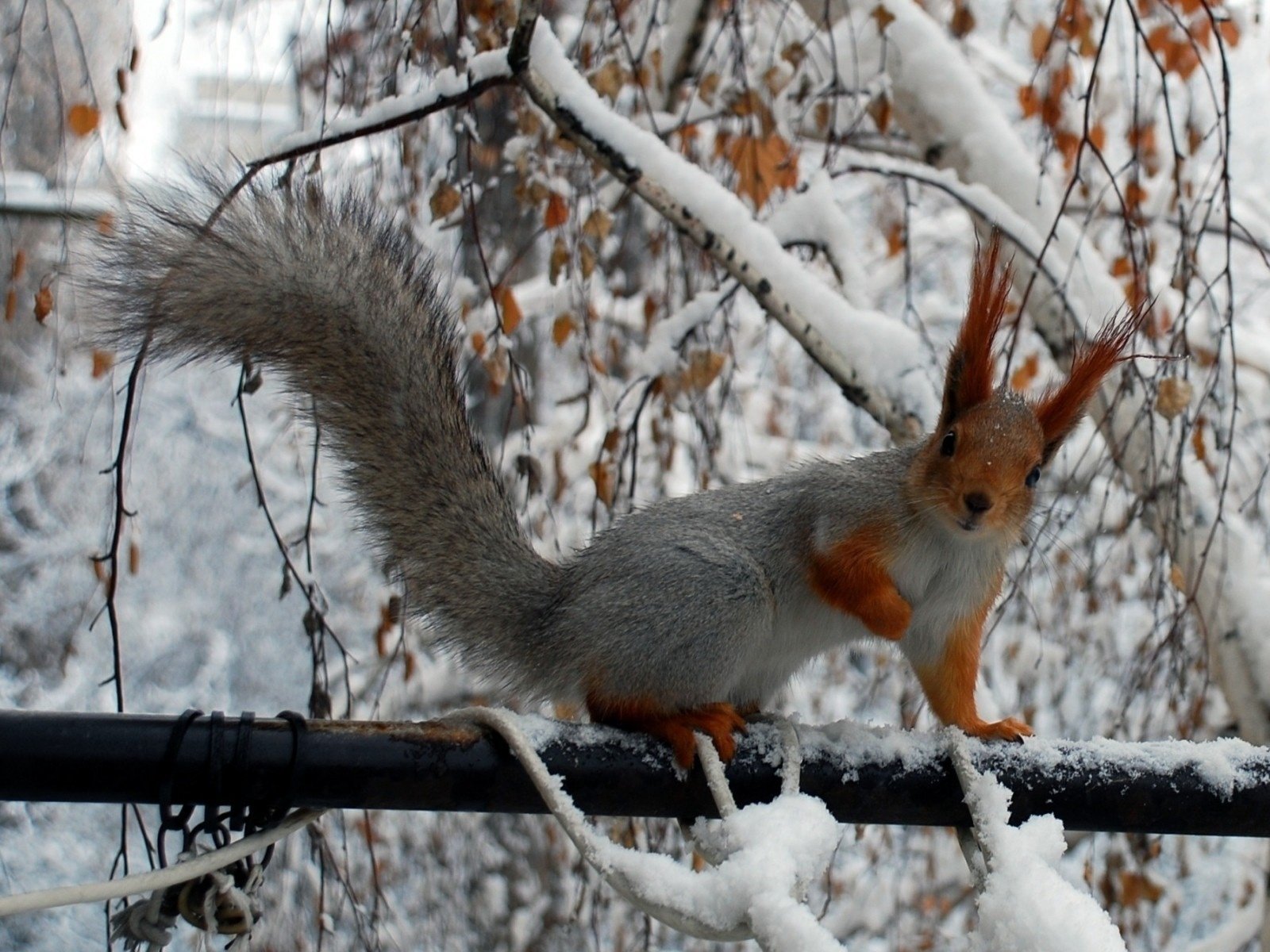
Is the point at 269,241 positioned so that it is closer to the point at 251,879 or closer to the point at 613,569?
the point at 613,569

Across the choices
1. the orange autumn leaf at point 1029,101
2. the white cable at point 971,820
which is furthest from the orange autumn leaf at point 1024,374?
the white cable at point 971,820

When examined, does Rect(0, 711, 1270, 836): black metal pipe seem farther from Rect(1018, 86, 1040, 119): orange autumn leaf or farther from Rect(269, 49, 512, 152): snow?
Rect(1018, 86, 1040, 119): orange autumn leaf

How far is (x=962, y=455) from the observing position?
2.76 feet

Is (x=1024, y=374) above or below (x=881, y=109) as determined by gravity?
below

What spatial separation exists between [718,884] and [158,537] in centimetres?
187

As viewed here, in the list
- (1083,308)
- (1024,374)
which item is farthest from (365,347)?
(1024,374)

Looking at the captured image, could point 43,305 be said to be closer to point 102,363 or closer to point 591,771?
point 102,363

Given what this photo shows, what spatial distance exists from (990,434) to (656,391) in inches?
25.3

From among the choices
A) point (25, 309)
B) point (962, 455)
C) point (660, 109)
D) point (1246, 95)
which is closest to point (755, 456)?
point (660, 109)

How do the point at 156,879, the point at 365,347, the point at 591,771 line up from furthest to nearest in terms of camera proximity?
the point at 365,347
the point at 591,771
the point at 156,879

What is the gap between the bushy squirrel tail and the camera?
0.85m

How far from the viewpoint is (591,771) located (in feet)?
2.20

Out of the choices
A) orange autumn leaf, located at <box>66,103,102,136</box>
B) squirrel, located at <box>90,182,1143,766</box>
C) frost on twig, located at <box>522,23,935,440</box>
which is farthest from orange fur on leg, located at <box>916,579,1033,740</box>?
orange autumn leaf, located at <box>66,103,102,136</box>

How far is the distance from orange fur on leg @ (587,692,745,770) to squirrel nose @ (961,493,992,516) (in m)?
0.22
